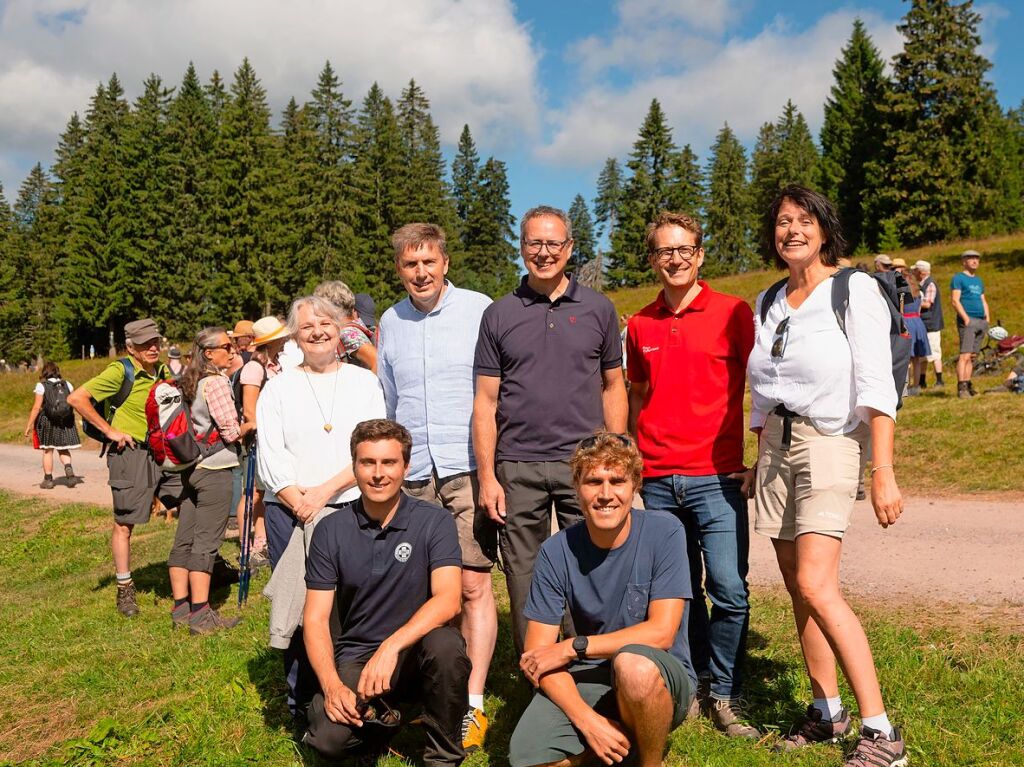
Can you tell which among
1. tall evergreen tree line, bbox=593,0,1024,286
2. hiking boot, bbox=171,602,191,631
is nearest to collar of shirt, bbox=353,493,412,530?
hiking boot, bbox=171,602,191,631

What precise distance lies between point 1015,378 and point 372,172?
4836 cm

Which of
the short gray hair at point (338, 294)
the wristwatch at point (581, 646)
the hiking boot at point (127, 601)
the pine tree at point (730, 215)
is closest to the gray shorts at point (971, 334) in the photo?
the short gray hair at point (338, 294)

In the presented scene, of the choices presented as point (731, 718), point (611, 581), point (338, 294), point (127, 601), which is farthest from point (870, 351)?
point (127, 601)

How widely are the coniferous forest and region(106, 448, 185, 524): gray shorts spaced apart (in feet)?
124

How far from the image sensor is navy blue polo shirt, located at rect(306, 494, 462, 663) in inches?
147

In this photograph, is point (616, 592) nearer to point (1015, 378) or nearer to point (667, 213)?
point (667, 213)

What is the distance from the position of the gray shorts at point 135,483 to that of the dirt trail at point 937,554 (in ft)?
15.5

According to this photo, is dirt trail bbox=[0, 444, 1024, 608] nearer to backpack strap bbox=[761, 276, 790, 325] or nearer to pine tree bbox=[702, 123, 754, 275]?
backpack strap bbox=[761, 276, 790, 325]

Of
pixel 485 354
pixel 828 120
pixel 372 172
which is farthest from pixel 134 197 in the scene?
pixel 485 354

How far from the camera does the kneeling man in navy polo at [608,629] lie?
3131 millimetres

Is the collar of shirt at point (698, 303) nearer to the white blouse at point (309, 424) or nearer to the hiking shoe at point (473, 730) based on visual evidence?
the white blouse at point (309, 424)

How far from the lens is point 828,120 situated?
61688mm

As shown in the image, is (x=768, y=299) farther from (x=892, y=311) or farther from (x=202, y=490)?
(x=202, y=490)

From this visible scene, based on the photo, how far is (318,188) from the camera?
5259cm
